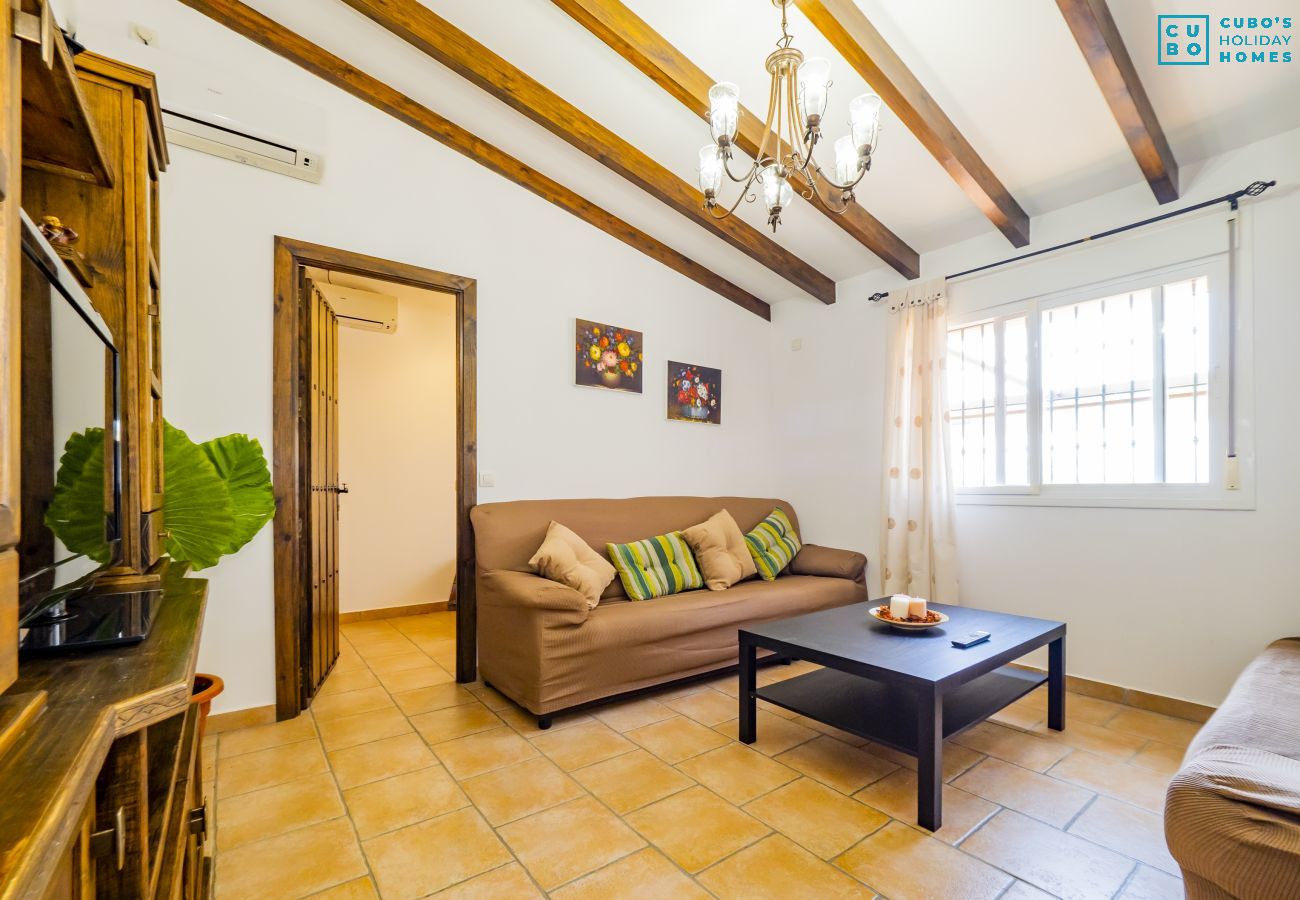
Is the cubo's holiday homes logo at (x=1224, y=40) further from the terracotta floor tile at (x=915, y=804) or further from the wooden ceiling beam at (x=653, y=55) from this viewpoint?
the terracotta floor tile at (x=915, y=804)

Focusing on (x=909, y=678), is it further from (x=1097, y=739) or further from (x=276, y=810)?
(x=276, y=810)

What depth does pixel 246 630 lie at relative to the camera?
8.80 feet

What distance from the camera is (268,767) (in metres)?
2.28

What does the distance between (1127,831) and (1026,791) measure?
0.96 feet

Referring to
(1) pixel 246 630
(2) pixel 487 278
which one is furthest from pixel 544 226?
(1) pixel 246 630

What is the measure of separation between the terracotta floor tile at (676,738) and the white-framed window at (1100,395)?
2135mm

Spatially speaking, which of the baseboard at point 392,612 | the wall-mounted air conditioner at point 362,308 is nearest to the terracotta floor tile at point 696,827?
the baseboard at point 392,612

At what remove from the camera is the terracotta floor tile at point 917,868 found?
1.59m

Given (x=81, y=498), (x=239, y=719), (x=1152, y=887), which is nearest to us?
(x=81, y=498)

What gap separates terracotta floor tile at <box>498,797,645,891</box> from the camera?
169 cm

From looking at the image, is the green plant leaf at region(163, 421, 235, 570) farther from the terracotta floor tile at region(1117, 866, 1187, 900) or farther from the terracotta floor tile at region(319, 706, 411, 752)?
the terracotta floor tile at region(1117, 866, 1187, 900)

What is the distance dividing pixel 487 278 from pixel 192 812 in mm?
2755

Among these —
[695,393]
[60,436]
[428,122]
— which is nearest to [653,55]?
[428,122]

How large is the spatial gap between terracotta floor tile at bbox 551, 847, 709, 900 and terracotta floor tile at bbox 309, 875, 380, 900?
49cm
